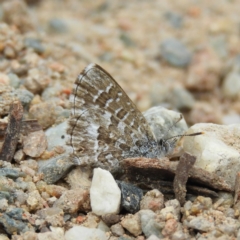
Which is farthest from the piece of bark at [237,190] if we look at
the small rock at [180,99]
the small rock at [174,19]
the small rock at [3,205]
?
the small rock at [174,19]

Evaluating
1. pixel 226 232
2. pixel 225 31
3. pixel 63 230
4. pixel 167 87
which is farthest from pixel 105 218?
pixel 225 31

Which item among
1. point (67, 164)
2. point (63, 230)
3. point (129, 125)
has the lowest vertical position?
point (63, 230)

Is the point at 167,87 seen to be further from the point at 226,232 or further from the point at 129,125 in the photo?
the point at 226,232

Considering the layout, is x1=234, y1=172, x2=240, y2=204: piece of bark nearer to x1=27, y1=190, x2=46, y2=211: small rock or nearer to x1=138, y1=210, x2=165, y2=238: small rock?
x1=138, y1=210, x2=165, y2=238: small rock

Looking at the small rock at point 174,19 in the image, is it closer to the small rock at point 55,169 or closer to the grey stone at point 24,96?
the grey stone at point 24,96

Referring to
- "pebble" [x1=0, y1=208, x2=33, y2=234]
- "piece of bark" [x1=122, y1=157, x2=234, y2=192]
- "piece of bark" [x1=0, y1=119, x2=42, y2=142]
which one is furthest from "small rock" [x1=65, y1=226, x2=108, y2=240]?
"piece of bark" [x1=0, y1=119, x2=42, y2=142]

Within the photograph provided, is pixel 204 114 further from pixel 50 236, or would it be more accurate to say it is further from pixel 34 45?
pixel 50 236

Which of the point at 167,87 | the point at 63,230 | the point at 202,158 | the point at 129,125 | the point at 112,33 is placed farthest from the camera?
the point at 112,33
